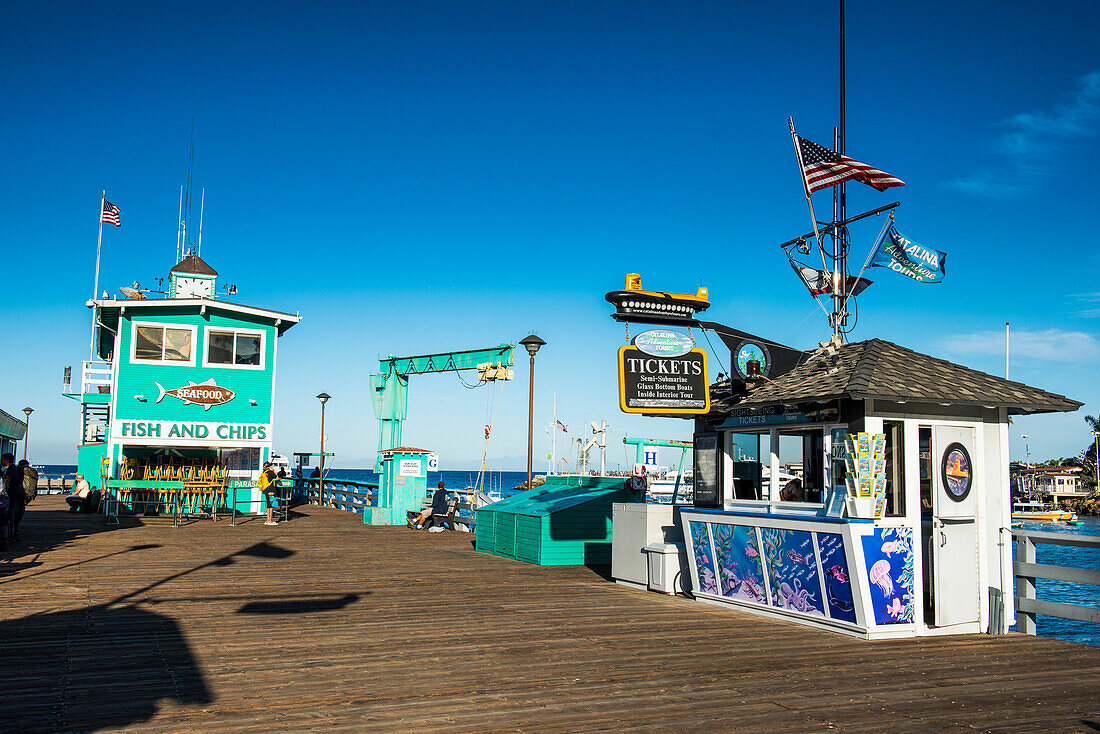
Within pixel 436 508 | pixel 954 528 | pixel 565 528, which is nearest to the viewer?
pixel 954 528

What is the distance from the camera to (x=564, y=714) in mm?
5965

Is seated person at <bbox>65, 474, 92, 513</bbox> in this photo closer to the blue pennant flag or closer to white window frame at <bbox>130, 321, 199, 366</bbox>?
white window frame at <bbox>130, 321, 199, 366</bbox>

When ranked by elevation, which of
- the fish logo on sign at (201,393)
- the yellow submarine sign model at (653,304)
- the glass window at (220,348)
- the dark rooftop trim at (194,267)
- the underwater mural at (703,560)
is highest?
the dark rooftop trim at (194,267)

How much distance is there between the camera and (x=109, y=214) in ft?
92.8

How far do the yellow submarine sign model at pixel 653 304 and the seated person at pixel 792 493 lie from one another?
2553 mm

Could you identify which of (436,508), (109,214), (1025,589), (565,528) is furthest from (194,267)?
(1025,589)

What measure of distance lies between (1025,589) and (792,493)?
8.89ft

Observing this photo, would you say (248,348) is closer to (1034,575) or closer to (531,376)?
(531,376)

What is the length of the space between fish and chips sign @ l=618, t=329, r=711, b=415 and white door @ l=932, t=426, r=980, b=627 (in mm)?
2921

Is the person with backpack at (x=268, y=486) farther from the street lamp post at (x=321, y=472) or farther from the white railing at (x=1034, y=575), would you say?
the white railing at (x=1034, y=575)

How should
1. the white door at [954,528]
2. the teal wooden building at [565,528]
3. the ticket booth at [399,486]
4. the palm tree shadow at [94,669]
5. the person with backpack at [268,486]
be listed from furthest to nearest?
the ticket booth at [399,486] < the person with backpack at [268,486] < the teal wooden building at [565,528] < the white door at [954,528] < the palm tree shadow at [94,669]

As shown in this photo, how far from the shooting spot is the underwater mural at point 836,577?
8.94m

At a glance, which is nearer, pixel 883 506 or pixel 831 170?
pixel 883 506

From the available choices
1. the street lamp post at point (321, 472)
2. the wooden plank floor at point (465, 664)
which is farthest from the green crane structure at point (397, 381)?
the wooden plank floor at point (465, 664)
